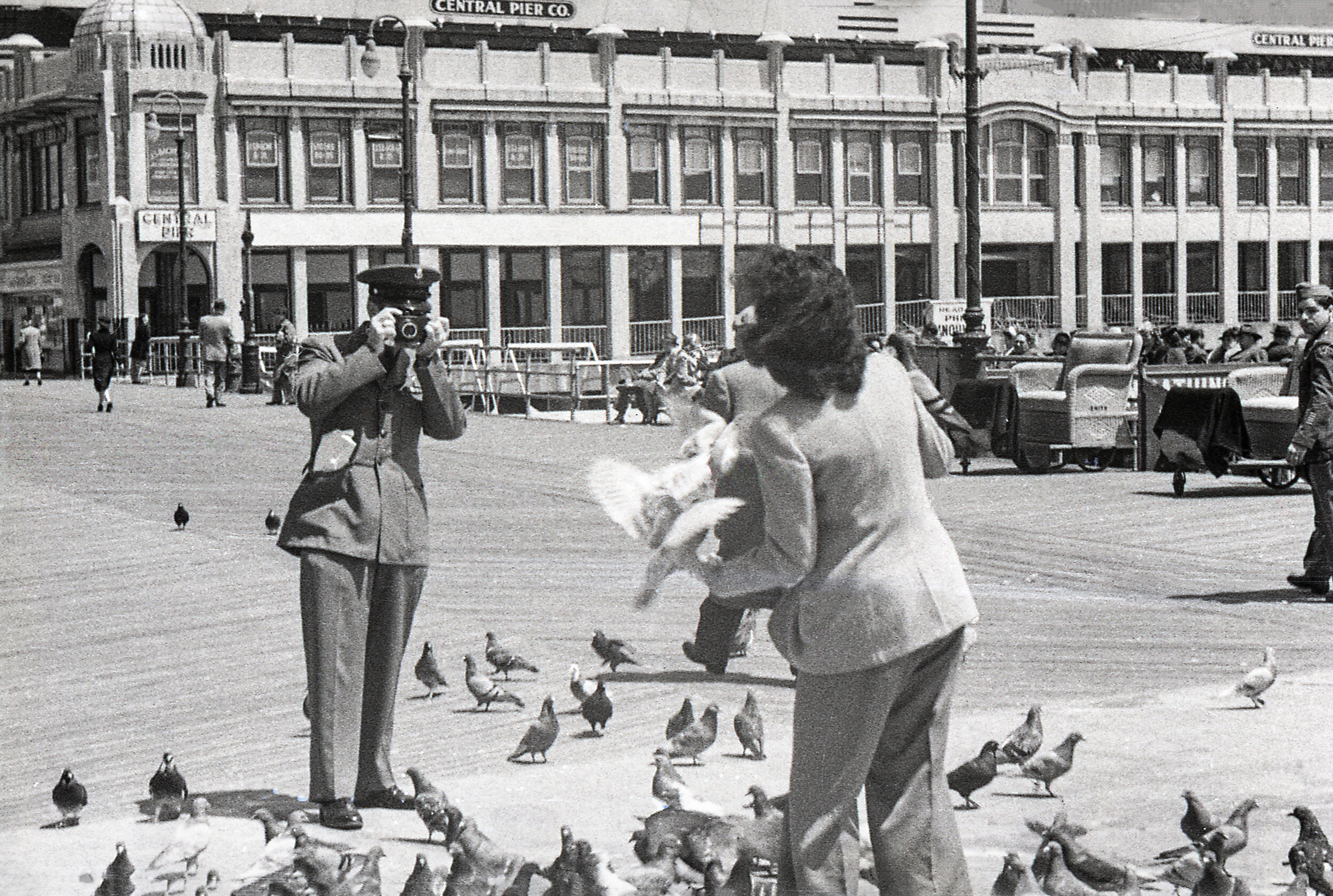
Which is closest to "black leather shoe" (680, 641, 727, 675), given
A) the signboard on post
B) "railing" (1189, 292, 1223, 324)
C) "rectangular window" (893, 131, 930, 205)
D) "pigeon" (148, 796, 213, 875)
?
"pigeon" (148, 796, 213, 875)

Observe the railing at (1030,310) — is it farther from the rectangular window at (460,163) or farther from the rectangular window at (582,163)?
the rectangular window at (460,163)

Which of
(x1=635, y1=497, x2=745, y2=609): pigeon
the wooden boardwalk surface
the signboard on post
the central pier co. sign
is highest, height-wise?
the central pier co. sign

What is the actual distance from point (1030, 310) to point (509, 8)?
17.6 m

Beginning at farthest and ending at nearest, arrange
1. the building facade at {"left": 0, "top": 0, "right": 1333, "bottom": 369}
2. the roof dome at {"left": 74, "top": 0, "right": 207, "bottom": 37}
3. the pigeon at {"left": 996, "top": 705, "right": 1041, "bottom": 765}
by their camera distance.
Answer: the building facade at {"left": 0, "top": 0, "right": 1333, "bottom": 369} → the roof dome at {"left": 74, "top": 0, "right": 207, "bottom": 37} → the pigeon at {"left": 996, "top": 705, "right": 1041, "bottom": 765}

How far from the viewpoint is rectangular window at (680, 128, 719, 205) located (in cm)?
6191

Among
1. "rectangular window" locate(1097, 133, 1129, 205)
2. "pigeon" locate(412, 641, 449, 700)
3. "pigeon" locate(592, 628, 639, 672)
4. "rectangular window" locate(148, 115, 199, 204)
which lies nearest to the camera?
"pigeon" locate(412, 641, 449, 700)

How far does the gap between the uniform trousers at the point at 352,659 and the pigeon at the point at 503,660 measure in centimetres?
251

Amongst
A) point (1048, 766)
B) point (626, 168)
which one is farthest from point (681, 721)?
point (626, 168)

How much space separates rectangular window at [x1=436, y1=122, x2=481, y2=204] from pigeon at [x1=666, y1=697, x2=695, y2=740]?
50715mm

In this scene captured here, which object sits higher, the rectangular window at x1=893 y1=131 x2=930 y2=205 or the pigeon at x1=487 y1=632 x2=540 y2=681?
the rectangular window at x1=893 y1=131 x2=930 y2=205

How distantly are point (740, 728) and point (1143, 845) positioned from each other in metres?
1.83

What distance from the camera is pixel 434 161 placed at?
191ft

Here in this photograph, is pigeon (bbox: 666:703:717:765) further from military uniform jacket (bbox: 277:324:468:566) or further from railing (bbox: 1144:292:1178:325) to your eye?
railing (bbox: 1144:292:1178:325)

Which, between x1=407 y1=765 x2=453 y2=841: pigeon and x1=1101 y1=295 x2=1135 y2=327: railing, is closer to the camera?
x1=407 y1=765 x2=453 y2=841: pigeon
